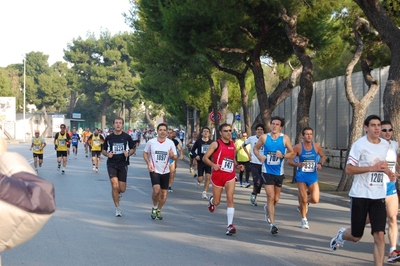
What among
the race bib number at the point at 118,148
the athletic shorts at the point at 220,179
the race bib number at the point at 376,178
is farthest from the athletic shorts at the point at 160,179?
the race bib number at the point at 376,178

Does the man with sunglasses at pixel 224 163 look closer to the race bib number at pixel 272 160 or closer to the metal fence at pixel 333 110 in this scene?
the race bib number at pixel 272 160

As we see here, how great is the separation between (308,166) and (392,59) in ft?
13.9

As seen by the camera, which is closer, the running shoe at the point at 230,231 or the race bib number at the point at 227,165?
the running shoe at the point at 230,231

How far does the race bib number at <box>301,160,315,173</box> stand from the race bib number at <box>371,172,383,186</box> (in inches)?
140

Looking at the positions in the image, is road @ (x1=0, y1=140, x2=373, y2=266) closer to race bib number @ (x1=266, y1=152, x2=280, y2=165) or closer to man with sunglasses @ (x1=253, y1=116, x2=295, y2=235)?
man with sunglasses @ (x1=253, y1=116, x2=295, y2=235)

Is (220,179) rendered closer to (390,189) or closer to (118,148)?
(118,148)

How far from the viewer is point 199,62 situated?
103 feet

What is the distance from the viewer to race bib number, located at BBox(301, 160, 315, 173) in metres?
10.5

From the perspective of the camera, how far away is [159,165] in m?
11.3

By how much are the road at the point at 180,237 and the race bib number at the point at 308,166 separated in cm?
103

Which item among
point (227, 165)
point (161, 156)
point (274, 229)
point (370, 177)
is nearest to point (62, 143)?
point (161, 156)

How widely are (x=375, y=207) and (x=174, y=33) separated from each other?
16846 mm

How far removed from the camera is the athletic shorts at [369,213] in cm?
679

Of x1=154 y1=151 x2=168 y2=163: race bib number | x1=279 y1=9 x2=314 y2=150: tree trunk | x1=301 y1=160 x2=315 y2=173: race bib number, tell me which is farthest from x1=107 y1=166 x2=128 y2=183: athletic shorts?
x1=279 y1=9 x2=314 y2=150: tree trunk
